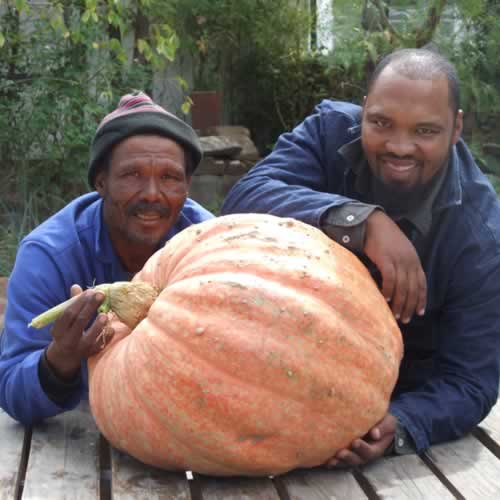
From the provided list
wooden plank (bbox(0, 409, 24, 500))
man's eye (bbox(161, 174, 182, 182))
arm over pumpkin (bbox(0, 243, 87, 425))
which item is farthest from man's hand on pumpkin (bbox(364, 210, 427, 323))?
wooden plank (bbox(0, 409, 24, 500))

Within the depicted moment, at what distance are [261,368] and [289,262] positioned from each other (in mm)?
266

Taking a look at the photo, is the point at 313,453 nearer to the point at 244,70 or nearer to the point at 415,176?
the point at 415,176

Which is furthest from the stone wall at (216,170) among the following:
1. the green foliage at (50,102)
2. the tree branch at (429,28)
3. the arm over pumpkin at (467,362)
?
the arm over pumpkin at (467,362)

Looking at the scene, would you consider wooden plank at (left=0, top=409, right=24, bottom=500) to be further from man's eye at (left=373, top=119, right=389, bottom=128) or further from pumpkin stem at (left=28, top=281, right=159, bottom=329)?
man's eye at (left=373, top=119, right=389, bottom=128)

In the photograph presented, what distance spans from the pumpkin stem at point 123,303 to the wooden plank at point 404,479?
2.19 feet

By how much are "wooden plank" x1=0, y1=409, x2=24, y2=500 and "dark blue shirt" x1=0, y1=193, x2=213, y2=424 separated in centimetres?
5

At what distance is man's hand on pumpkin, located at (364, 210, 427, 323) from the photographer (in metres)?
2.13

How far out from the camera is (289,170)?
8.54ft

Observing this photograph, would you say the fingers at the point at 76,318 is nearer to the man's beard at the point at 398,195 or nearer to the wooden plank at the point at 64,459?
the wooden plank at the point at 64,459

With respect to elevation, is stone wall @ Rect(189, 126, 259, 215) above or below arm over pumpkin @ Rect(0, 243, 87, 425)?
below

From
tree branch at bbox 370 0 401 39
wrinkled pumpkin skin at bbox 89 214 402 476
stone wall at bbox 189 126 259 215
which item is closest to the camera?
wrinkled pumpkin skin at bbox 89 214 402 476

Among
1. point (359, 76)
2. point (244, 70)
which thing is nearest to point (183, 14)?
point (244, 70)

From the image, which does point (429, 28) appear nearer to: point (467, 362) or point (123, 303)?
point (467, 362)

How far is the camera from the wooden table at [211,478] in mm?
1993
